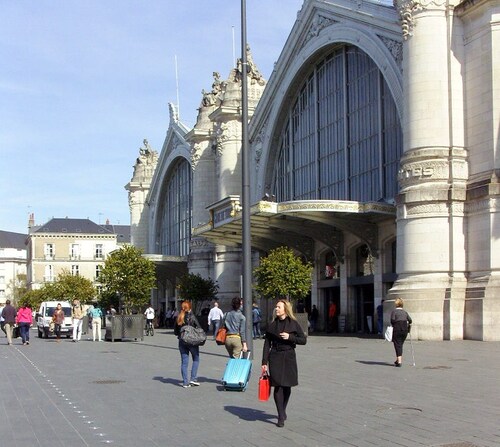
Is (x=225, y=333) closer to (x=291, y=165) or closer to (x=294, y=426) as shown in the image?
(x=294, y=426)

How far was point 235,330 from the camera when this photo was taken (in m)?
16.7

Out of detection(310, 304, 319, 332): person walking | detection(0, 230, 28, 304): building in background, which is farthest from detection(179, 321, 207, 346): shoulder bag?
detection(0, 230, 28, 304): building in background

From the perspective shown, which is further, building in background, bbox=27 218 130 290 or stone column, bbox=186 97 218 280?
building in background, bbox=27 218 130 290

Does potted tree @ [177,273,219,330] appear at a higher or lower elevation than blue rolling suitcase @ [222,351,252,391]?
higher

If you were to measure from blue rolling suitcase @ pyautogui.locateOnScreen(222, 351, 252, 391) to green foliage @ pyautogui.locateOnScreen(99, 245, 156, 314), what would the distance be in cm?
2789

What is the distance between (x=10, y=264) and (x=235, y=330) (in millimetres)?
139345

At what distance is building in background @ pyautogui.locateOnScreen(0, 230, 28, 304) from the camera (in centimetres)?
14725

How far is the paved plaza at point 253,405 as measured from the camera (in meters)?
10.1

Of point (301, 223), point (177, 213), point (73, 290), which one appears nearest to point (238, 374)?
point (301, 223)

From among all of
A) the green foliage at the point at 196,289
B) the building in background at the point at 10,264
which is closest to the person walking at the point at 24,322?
the green foliage at the point at 196,289

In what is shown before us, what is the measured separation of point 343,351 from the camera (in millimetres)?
25094

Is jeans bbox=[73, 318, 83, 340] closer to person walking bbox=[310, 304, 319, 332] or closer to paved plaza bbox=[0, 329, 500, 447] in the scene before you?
person walking bbox=[310, 304, 319, 332]

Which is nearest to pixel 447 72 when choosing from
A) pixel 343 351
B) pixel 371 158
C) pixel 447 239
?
pixel 447 239

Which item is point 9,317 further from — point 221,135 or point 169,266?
point 169,266
